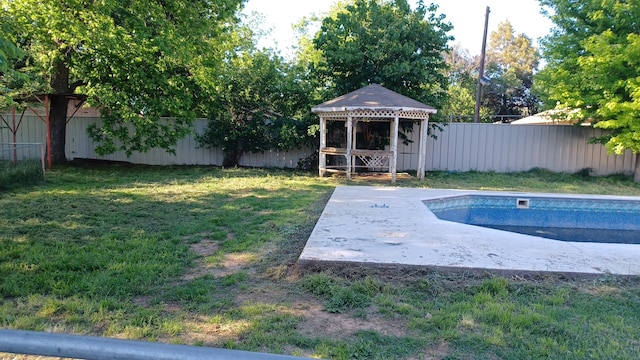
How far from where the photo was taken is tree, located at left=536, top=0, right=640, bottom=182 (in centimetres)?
1092

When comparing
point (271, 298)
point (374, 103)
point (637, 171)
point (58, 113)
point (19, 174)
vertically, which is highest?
point (374, 103)

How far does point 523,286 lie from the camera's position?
147 inches

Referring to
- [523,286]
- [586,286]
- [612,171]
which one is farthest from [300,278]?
[612,171]

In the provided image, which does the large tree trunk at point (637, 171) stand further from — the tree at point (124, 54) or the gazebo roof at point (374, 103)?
the tree at point (124, 54)

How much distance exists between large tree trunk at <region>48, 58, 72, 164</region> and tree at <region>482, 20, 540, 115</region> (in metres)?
24.6

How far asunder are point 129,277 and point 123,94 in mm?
8230

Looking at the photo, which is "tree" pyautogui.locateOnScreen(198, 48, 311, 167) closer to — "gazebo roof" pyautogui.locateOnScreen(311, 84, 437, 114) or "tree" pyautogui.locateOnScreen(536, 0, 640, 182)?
"gazebo roof" pyautogui.locateOnScreen(311, 84, 437, 114)

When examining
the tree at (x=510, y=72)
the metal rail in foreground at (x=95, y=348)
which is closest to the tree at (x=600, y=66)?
the metal rail in foreground at (x=95, y=348)

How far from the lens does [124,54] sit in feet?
33.6

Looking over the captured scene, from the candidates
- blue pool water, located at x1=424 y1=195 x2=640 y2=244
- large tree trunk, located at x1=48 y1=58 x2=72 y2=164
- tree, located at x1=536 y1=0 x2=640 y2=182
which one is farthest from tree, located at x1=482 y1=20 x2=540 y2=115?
large tree trunk, located at x1=48 y1=58 x2=72 y2=164

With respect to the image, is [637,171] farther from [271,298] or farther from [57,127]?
[57,127]

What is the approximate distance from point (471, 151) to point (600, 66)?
4.22 metres

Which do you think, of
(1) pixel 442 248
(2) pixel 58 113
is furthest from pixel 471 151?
(2) pixel 58 113

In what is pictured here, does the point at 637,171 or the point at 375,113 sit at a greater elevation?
the point at 375,113
